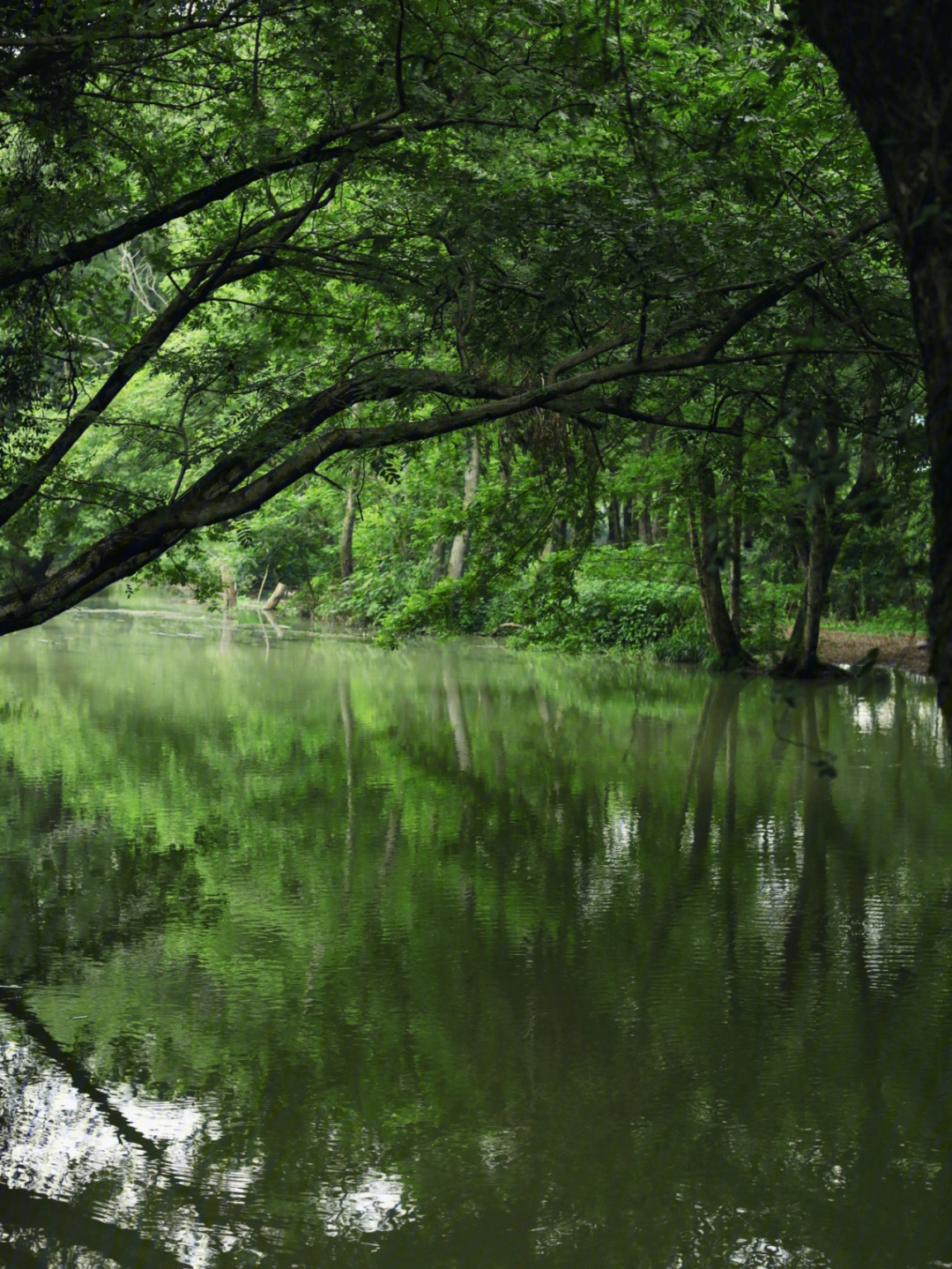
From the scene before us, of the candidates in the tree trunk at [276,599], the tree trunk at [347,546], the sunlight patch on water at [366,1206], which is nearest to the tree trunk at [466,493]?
the tree trunk at [347,546]

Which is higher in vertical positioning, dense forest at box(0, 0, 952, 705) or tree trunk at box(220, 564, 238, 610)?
dense forest at box(0, 0, 952, 705)

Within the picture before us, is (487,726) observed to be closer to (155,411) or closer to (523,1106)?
(523,1106)

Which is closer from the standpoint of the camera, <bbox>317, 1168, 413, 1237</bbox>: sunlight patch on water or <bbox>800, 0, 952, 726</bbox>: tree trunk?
<bbox>800, 0, 952, 726</bbox>: tree trunk

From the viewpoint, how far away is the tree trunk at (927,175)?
9.20 ft

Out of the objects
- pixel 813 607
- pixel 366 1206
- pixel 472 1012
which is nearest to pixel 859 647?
pixel 813 607

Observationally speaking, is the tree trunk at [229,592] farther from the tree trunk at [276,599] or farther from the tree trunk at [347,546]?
the tree trunk at [347,546]

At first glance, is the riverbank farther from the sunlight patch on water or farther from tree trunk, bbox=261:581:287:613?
the sunlight patch on water

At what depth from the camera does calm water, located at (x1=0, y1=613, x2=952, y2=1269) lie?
4.75m

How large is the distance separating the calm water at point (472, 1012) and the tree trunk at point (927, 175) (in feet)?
1.69

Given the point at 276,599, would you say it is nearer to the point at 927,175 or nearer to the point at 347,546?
the point at 347,546

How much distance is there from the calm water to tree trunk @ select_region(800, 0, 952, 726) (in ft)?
1.69

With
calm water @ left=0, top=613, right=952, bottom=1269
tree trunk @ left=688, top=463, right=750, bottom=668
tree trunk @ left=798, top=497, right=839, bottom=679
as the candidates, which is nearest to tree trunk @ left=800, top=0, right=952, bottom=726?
calm water @ left=0, top=613, right=952, bottom=1269

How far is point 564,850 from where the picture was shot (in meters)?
10.4

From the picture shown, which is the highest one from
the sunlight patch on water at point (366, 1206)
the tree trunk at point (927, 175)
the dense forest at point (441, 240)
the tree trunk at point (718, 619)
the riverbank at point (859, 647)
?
the dense forest at point (441, 240)
